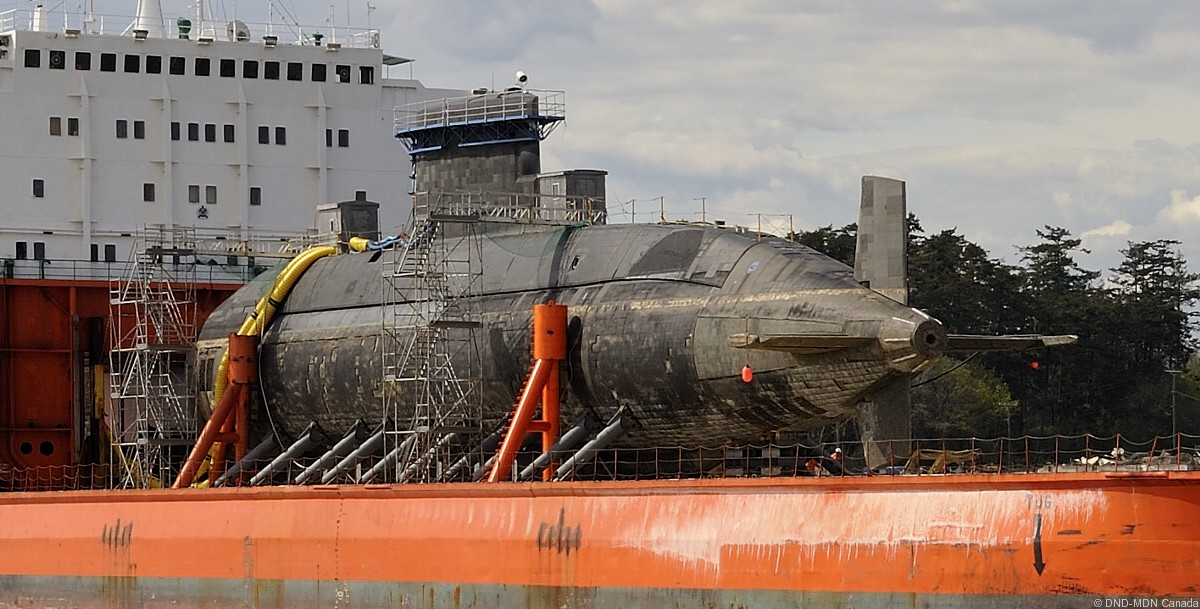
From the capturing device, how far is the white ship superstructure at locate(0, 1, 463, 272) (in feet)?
172

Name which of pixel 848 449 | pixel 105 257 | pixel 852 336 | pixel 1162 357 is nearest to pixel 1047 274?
pixel 1162 357

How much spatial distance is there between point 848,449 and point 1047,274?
2175 centimetres

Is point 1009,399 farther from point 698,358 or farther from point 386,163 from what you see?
point 698,358

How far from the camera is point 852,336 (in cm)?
3058

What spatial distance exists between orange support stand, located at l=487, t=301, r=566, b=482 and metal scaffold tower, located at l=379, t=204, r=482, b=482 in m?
1.99

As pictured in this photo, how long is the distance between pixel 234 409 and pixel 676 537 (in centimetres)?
1405

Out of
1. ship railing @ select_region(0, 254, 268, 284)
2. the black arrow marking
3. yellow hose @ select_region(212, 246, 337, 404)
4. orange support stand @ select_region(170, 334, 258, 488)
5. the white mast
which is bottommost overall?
the black arrow marking

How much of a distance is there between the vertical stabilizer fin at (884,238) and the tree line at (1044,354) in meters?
41.0

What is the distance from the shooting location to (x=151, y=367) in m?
44.8

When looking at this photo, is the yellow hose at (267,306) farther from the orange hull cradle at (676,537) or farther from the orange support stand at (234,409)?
the orange hull cradle at (676,537)

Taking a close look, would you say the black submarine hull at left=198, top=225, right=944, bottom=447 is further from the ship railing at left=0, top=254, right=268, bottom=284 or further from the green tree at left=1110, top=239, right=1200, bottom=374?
the green tree at left=1110, top=239, right=1200, bottom=374

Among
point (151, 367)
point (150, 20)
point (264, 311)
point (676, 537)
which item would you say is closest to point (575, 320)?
point (676, 537)

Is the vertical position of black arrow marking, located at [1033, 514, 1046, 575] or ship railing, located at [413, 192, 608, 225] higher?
ship railing, located at [413, 192, 608, 225]

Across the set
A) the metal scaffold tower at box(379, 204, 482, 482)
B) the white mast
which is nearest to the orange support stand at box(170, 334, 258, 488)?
the metal scaffold tower at box(379, 204, 482, 482)
